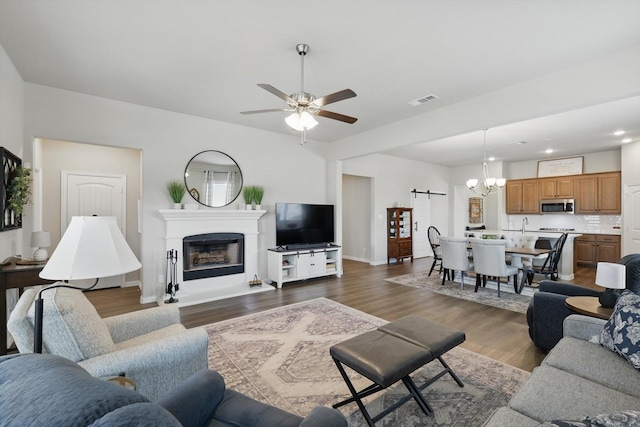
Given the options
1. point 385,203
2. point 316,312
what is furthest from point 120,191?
point 385,203

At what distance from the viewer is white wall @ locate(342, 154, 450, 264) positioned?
303 inches

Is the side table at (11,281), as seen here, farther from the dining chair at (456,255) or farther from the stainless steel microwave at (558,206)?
the stainless steel microwave at (558,206)

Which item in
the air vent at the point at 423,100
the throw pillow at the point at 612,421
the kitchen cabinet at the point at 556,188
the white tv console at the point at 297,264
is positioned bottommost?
the white tv console at the point at 297,264

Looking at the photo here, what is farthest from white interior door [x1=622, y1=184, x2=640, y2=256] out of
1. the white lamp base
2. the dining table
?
the white lamp base

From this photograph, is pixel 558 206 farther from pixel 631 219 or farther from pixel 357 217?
pixel 357 217

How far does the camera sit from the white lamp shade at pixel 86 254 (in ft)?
4.48

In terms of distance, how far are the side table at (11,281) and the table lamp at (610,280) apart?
15.8 feet

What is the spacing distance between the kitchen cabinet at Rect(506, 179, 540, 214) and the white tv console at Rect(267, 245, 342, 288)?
19.6 feet

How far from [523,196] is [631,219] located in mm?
2330

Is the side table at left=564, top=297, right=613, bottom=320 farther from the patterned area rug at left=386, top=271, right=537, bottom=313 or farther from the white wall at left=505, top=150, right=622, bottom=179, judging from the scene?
the white wall at left=505, top=150, right=622, bottom=179

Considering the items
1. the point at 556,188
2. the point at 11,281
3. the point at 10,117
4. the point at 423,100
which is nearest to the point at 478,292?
the point at 423,100

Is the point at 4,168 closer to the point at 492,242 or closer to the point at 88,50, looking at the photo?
the point at 88,50

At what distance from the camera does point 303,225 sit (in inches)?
233

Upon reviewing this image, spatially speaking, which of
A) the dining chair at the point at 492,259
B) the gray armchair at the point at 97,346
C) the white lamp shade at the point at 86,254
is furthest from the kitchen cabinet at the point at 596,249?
the white lamp shade at the point at 86,254
